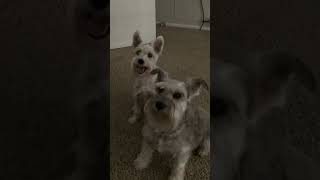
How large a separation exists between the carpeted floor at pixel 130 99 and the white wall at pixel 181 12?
0.61ft

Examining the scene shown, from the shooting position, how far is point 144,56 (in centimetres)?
158

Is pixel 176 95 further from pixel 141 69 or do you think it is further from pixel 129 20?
pixel 129 20

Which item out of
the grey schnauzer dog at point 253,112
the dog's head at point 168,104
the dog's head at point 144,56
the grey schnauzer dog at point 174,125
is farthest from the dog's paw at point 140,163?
the grey schnauzer dog at point 253,112

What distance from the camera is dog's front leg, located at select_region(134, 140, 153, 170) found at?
3.41ft

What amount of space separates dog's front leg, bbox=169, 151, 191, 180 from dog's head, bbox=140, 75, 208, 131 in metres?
0.08

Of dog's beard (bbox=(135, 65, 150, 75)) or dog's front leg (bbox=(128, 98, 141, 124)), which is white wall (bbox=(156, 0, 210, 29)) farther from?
dog's front leg (bbox=(128, 98, 141, 124))

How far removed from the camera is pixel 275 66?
35 centimetres

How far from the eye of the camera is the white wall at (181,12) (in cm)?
318

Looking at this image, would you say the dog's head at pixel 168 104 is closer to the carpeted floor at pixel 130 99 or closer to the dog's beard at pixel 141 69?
the carpeted floor at pixel 130 99

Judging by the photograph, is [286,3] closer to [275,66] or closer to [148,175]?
[275,66]

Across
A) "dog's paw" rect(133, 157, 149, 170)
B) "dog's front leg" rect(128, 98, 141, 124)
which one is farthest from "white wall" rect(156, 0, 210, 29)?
"dog's paw" rect(133, 157, 149, 170)

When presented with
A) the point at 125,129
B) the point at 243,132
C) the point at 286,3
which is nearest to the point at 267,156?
the point at 243,132

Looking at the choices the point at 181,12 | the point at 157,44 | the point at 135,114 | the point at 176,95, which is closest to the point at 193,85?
the point at 176,95

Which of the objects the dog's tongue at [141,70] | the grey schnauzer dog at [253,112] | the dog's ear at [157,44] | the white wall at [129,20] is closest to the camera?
the grey schnauzer dog at [253,112]
